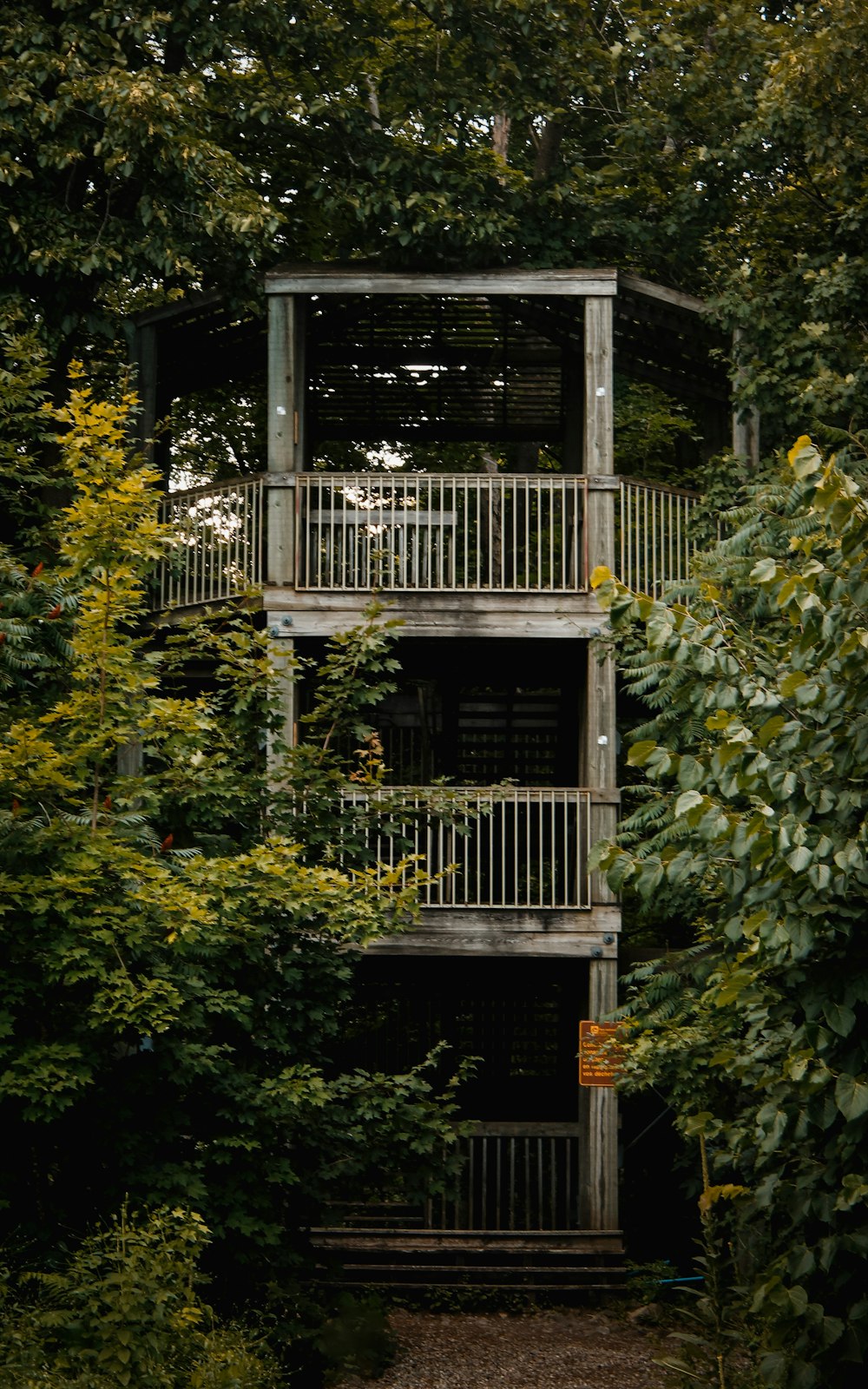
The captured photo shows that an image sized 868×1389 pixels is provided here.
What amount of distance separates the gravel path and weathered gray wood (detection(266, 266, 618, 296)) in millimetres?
8846

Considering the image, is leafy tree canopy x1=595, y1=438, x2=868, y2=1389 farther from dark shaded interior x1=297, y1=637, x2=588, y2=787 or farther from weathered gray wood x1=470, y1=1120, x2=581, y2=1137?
dark shaded interior x1=297, y1=637, x2=588, y2=787

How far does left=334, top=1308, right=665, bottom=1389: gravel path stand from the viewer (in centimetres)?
1170

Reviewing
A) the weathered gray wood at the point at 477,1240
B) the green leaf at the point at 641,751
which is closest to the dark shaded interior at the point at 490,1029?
the weathered gray wood at the point at 477,1240

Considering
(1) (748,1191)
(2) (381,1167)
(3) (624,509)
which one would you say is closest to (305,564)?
(3) (624,509)

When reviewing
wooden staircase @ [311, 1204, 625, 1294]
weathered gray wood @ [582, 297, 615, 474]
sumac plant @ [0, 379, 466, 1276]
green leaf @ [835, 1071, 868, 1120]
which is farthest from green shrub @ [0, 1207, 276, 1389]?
weathered gray wood @ [582, 297, 615, 474]

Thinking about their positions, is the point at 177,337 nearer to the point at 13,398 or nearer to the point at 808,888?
the point at 13,398

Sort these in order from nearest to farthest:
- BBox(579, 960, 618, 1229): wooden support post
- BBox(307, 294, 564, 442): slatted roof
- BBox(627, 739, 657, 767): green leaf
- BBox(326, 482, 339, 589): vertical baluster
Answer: BBox(627, 739, 657, 767): green leaf → BBox(579, 960, 618, 1229): wooden support post → BBox(326, 482, 339, 589): vertical baluster → BBox(307, 294, 564, 442): slatted roof

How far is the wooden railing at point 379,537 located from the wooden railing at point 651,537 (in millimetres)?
13

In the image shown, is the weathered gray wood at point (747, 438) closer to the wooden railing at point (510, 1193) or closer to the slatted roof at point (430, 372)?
the slatted roof at point (430, 372)

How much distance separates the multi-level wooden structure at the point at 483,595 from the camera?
14406 mm

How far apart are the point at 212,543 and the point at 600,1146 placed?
6.37 m

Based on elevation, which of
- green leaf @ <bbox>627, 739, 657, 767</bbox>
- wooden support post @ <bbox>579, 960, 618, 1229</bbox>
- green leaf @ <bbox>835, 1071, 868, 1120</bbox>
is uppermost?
green leaf @ <bbox>627, 739, 657, 767</bbox>

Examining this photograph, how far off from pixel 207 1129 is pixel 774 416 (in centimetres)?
939

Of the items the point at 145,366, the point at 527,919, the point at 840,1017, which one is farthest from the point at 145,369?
the point at 840,1017
